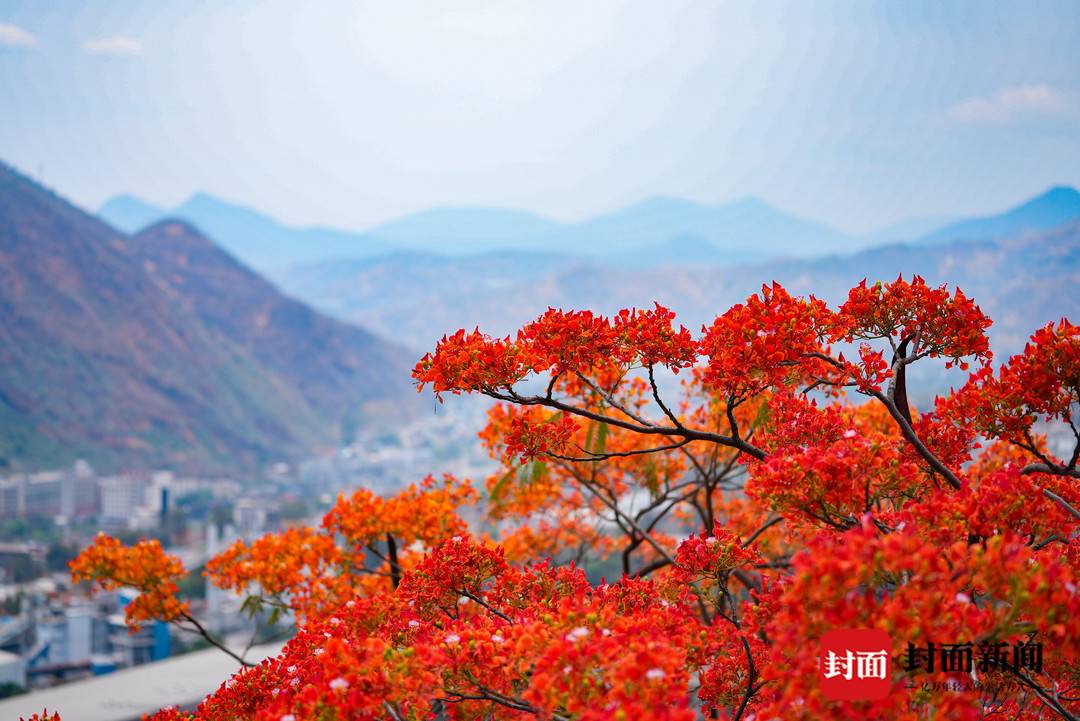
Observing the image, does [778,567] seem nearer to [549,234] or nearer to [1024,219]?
[1024,219]

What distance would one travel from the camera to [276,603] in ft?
14.6

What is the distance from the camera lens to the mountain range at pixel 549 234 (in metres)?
60.3

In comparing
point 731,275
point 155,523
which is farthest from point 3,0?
point 731,275

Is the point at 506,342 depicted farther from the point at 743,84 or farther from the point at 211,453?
the point at 743,84

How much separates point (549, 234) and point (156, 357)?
4928cm

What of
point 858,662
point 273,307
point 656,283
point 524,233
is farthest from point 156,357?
point 524,233

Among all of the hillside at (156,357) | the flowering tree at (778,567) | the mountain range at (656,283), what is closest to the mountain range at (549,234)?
the mountain range at (656,283)

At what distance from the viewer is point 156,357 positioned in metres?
35.7

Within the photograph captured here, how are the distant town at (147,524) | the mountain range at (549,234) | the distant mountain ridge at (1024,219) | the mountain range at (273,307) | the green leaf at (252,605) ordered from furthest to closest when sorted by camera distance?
the mountain range at (549,234)
the mountain range at (273,307)
the distant mountain ridge at (1024,219)
the distant town at (147,524)
the green leaf at (252,605)

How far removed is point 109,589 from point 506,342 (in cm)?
302

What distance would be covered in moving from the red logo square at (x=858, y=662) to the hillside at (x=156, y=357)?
30111 millimetres

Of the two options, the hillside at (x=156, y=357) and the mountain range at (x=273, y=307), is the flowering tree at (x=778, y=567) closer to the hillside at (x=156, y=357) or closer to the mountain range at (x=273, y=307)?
the mountain range at (x=273, y=307)

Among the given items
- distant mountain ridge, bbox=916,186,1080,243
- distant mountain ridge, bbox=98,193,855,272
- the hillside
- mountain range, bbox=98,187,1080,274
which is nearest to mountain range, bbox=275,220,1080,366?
distant mountain ridge, bbox=916,186,1080,243

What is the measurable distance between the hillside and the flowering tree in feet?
94.5
